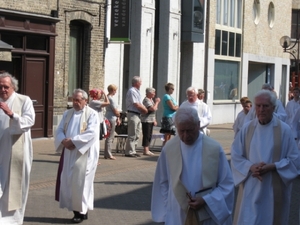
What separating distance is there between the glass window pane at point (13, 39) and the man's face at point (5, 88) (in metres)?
10.6

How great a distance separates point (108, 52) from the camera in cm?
2370

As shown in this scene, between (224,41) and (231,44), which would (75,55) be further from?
(231,44)

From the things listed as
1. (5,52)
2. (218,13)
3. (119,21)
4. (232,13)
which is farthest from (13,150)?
(232,13)

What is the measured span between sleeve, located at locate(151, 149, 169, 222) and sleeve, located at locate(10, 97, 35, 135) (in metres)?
3.00

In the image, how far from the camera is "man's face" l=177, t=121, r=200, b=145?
586cm

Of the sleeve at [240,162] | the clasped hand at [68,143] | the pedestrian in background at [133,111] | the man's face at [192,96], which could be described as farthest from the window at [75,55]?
the sleeve at [240,162]

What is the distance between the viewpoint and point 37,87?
20.5 m

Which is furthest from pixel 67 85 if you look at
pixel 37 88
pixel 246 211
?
pixel 246 211

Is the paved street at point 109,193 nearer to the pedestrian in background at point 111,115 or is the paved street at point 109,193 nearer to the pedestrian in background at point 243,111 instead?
the pedestrian in background at point 111,115

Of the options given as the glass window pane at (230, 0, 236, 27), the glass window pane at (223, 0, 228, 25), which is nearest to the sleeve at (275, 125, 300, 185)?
the glass window pane at (223, 0, 228, 25)

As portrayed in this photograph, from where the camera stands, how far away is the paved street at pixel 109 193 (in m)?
10.0

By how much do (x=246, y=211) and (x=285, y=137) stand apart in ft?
2.81

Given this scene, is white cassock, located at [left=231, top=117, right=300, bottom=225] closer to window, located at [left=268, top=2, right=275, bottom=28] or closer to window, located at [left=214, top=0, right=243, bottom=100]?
window, located at [left=214, top=0, right=243, bottom=100]

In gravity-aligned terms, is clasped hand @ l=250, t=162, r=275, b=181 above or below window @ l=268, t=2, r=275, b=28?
below
